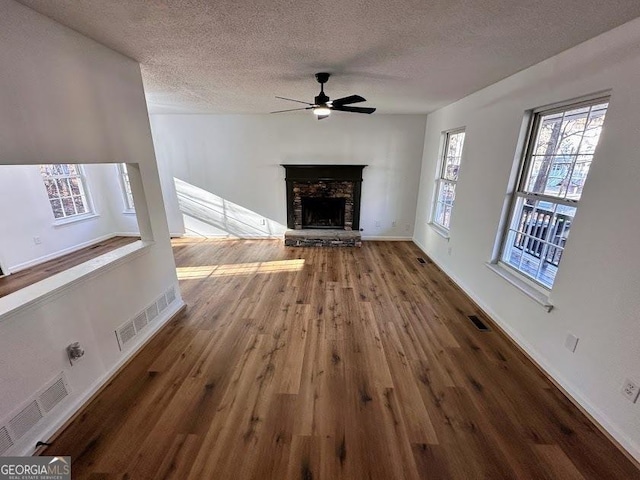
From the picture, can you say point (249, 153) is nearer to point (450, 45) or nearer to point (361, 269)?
point (361, 269)

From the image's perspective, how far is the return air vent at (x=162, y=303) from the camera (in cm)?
264

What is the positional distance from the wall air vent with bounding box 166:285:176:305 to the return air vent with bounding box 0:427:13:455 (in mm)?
1471

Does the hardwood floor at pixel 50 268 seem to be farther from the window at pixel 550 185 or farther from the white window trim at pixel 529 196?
the window at pixel 550 185

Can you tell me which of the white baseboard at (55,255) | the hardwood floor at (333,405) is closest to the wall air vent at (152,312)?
the hardwood floor at (333,405)

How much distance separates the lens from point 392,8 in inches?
55.9

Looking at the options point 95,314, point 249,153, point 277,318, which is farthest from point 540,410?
point 249,153

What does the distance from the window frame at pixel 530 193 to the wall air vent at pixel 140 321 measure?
11.6ft

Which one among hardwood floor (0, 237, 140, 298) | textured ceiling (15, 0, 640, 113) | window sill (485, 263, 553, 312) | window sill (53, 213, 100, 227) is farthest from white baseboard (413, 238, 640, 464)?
window sill (53, 213, 100, 227)

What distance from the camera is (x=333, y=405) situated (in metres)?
1.80

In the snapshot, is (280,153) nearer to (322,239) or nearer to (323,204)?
(323,204)

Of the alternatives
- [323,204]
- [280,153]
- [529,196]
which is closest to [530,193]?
[529,196]

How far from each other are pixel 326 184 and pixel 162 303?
11.9ft

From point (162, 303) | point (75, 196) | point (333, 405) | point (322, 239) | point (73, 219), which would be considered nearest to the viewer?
point (333, 405)

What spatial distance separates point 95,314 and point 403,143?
5.18m
